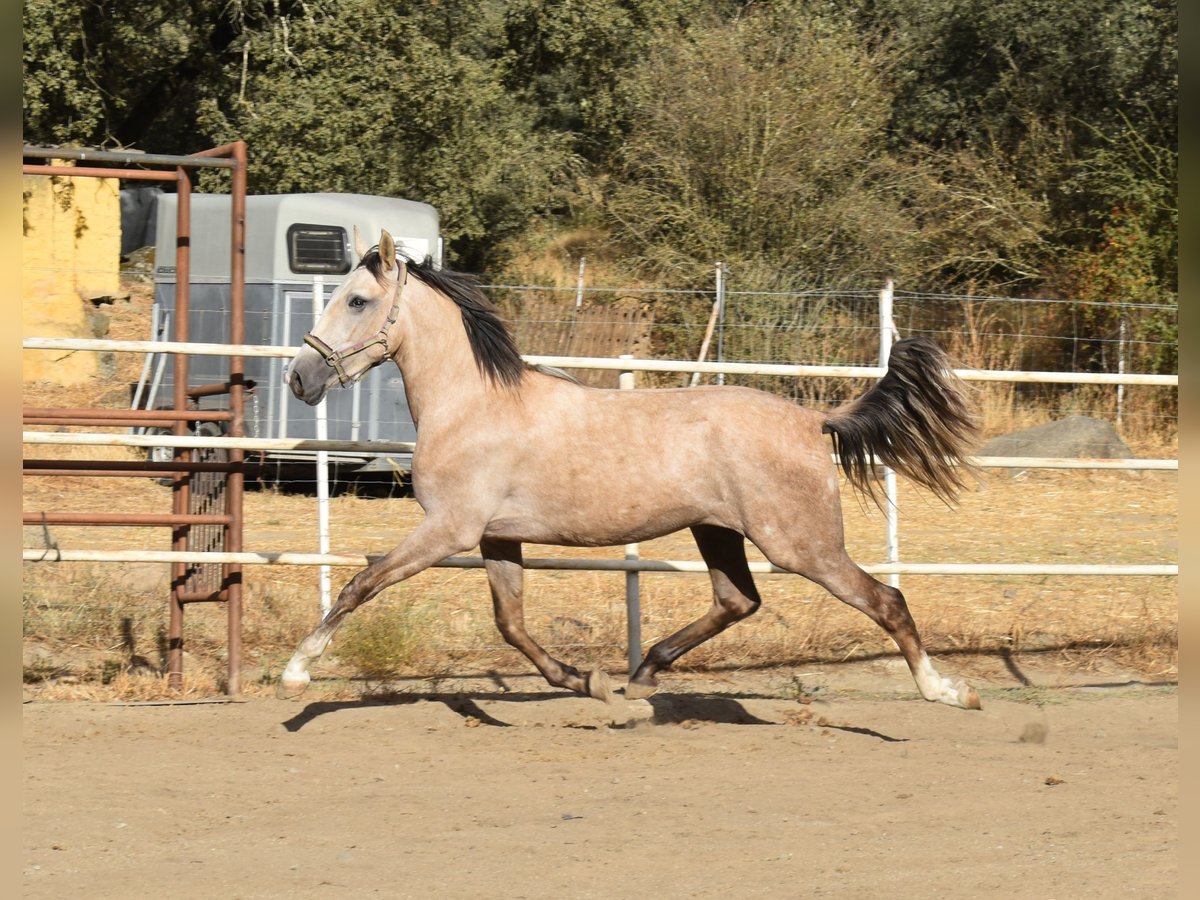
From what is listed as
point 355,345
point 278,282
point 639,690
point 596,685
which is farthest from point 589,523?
point 278,282

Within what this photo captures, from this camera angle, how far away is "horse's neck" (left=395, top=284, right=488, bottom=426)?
5.16 m

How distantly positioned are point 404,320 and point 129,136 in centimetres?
1637

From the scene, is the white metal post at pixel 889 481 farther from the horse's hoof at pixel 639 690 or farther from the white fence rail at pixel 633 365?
the horse's hoof at pixel 639 690

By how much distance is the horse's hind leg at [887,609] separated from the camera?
506 centimetres

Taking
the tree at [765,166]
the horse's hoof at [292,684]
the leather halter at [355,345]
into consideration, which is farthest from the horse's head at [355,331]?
the tree at [765,166]

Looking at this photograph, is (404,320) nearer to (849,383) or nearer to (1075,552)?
(1075,552)

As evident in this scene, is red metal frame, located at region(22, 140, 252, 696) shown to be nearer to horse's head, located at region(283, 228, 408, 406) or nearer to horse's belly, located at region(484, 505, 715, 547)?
horse's head, located at region(283, 228, 408, 406)

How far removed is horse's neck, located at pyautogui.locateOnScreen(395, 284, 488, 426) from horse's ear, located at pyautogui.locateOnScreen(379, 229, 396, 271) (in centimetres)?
17

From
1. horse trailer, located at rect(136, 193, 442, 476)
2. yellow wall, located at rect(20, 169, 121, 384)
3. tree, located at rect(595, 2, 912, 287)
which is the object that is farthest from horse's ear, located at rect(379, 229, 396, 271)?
tree, located at rect(595, 2, 912, 287)

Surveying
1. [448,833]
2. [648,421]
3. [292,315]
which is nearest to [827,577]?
[648,421]

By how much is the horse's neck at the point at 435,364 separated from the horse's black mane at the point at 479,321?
0.05 meters

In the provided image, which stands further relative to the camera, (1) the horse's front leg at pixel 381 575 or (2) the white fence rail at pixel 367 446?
(2) the white fence rail at pixel 367 446

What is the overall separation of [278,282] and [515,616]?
6392 mm

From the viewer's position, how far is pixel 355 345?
507cm
